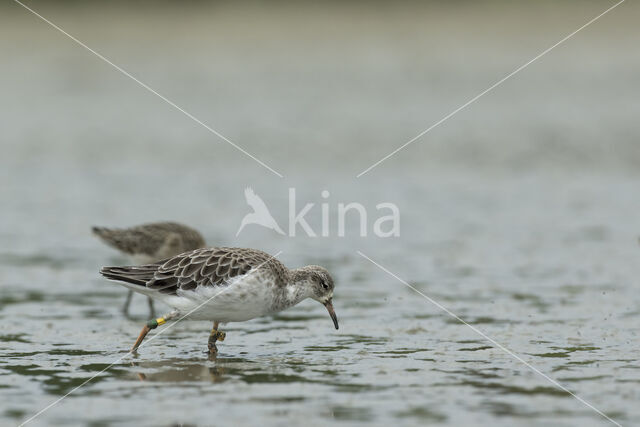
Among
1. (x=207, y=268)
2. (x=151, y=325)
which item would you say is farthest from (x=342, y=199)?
(x=151, y=325)

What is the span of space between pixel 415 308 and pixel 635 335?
3.72 meters

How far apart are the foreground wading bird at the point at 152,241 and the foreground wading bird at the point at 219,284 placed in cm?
384

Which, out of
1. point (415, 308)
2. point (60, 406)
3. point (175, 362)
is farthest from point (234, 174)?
point (60, 406)

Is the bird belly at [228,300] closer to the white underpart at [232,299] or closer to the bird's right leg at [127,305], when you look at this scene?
the white underpart at [232,299]

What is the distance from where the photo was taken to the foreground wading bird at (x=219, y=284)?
15.0 meters

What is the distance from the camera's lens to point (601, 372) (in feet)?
45.2

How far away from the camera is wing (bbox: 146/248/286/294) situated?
49.6 ft

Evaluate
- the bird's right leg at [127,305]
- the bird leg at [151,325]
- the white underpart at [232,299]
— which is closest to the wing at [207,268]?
the white underpart at [232,299]

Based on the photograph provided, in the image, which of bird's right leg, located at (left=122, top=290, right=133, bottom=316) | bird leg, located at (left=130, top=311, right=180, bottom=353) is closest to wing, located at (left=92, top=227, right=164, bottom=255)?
bird's right leg, located at (left=122, top=290, right=133, bottom=316)

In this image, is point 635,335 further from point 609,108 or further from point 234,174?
point 609,108

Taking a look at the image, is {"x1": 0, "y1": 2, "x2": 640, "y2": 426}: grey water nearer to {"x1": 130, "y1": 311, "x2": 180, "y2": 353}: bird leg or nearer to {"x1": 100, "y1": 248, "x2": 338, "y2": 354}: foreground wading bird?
{"x1": 130, "y1": 311, "x2": 180, "y2": 353}: bird leg

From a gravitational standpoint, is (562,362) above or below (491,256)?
below

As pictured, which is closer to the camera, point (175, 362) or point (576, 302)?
point (175, 362)

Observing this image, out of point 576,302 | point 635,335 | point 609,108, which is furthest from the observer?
point 609,108
